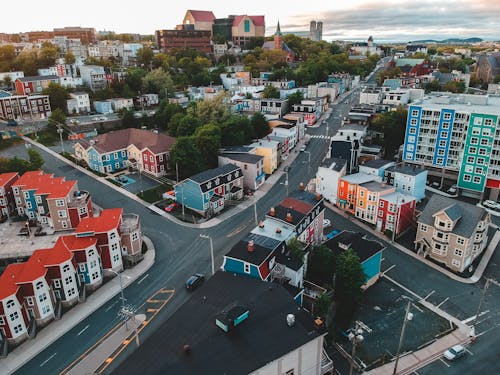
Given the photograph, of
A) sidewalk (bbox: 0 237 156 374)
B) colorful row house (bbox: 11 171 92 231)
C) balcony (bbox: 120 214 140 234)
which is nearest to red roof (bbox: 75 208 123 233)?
balcony (bbox: 120 214 140 234)

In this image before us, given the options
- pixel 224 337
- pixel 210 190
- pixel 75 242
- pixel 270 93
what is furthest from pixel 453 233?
pixel 270 93

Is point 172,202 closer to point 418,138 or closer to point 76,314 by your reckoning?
point 76,314

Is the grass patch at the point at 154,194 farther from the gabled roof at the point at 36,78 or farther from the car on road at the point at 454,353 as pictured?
the gabled roof at the point at 36,78

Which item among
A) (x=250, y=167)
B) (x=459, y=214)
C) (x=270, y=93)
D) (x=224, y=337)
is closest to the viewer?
(x=224, y=337)

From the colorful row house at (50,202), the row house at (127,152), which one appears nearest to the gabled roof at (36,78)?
the row house at (127,152)

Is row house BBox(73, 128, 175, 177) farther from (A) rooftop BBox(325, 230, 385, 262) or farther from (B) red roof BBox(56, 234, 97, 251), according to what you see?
(A) rooftop BBox(325, 230, 385, 262)

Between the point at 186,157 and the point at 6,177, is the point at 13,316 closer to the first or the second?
the point at 6,177

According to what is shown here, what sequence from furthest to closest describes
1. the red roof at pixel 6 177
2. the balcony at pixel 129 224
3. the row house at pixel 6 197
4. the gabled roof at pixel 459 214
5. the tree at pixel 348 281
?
the red roof at pixel 6 177, the row house at pixel 6 197, the gabled roof at pixel 459 214, the balcony at pixel 129 224, the tree at pixel 348 281
